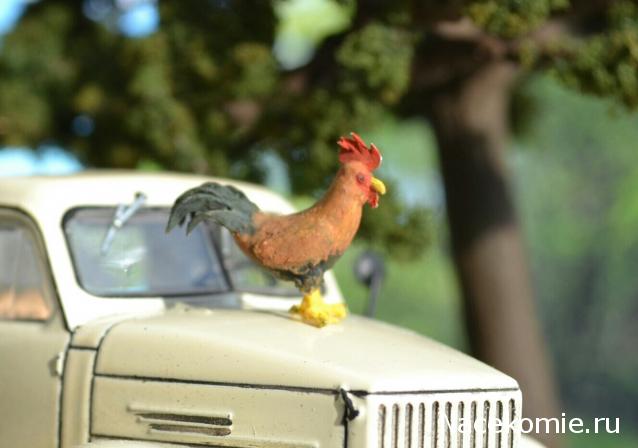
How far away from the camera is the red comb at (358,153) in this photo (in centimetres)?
448

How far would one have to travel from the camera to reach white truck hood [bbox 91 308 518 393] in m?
4.05

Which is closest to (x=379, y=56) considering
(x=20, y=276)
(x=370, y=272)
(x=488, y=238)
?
(x=370, y=272)

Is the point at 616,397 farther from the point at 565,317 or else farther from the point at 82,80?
the point at 82,80

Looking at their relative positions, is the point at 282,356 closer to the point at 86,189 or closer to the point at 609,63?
the point at 86,189

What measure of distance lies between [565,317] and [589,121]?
4.61 meters

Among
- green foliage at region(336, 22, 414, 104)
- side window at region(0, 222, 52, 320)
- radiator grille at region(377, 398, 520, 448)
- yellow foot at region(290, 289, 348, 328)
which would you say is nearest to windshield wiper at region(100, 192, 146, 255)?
side window at region(0, 222, 52, 320)

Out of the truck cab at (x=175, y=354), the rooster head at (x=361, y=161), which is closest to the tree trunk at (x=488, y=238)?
the truck cab at (x=175, y=354)

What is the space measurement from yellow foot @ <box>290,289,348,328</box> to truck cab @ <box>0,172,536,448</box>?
0.04 meters

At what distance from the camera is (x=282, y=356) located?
13.6 feet

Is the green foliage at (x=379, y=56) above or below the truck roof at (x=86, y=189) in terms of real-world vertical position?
above

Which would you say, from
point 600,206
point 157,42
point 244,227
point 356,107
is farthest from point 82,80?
point 600,206

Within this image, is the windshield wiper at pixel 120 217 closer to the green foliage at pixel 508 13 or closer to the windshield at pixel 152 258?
the windshield at pixel 152 258

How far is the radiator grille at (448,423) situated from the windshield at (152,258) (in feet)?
4.59

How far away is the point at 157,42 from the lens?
8.12m
